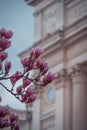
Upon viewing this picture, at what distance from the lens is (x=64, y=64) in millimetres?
24938

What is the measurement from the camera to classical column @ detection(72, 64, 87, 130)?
23.2 m

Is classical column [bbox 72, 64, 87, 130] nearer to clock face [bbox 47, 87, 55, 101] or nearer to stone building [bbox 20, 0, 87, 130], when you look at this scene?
stone building [bbox 20, 0, 87, 130]

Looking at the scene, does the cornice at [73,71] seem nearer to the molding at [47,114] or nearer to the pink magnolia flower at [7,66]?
the molding at [47,114]

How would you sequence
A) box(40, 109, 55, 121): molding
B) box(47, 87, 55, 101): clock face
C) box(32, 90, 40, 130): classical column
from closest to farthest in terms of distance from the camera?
box(40, 109, 55, 121): molding → box(47, 87, 55, 101): clock face → box(32, 90, 40, 130): classical column

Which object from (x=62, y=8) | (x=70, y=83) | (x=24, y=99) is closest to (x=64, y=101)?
(x=70, y=83)

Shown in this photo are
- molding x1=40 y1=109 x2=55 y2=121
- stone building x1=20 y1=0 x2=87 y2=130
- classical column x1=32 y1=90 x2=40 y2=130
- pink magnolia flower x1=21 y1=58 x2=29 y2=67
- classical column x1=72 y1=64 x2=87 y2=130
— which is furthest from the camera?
classical column x1=32 y1=90 x2=40 y2=130

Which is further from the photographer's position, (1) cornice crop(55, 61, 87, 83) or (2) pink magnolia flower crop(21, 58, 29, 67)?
(1) cornice crop(55, 61, 87, 83)

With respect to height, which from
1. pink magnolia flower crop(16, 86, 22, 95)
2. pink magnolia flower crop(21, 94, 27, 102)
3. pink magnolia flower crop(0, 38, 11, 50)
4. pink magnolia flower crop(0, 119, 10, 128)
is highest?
pink magnolia flower crop(0, 38, 11, 50)

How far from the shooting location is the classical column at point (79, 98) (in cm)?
2319

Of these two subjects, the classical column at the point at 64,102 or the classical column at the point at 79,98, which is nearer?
the classical column at the point at 79,98

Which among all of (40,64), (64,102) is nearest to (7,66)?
(40,64)

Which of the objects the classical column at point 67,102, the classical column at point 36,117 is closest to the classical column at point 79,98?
the classical column at point 67,102

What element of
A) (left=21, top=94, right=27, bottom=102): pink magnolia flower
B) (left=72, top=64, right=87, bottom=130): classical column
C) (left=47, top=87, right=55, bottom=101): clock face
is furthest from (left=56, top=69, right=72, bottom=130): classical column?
(left=21, top=94, right=27, bottom=102): pink magnolia flower

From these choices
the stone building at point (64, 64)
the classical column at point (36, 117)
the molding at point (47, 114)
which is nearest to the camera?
the stone building at point (64, 64)
